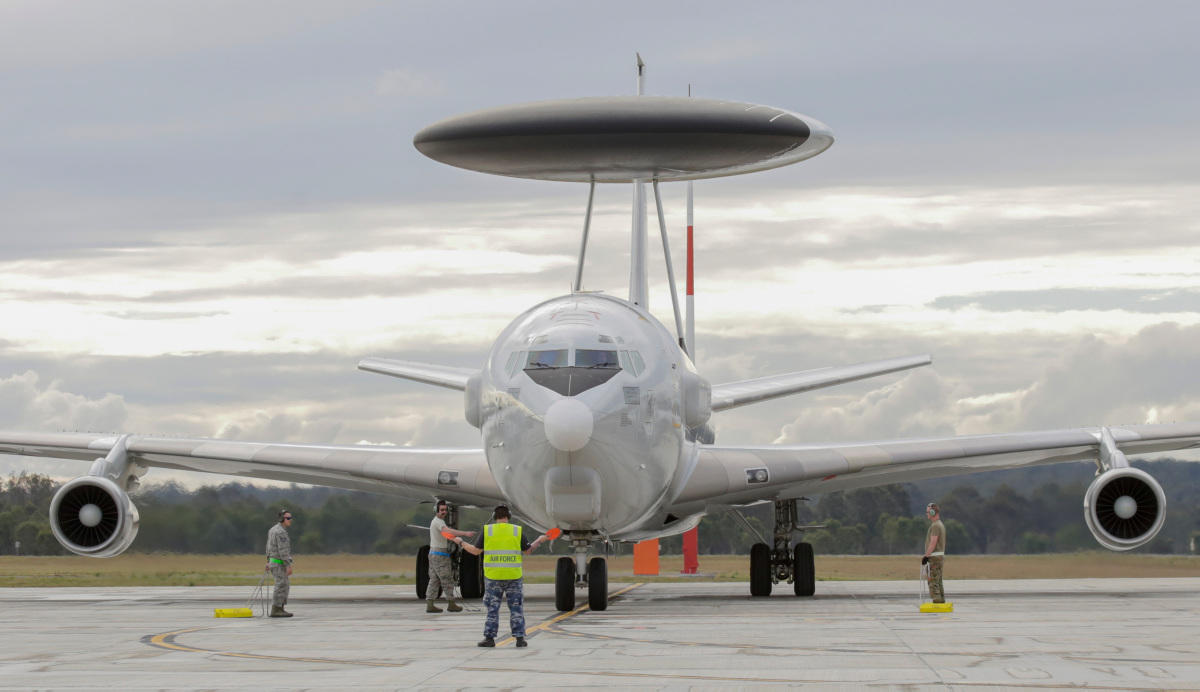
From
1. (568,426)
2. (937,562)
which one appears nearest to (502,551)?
(568,426)

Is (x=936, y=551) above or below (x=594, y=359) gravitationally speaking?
below

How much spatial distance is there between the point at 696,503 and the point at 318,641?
8801mm

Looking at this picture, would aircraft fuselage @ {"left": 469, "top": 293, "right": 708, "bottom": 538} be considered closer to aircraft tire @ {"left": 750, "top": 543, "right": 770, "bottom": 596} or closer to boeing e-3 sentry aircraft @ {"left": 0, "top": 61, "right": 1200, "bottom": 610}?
boeing e-3 sentry aircraft @ {"left": 0, "top": 61, "right": 1200, "bottom": 610}

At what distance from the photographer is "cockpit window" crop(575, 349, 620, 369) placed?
19078 millimetres

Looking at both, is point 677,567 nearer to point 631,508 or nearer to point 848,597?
→ point 848,597

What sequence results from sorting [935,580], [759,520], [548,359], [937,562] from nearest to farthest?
[548,359] → [935,580] → [937,562] → [759,520]

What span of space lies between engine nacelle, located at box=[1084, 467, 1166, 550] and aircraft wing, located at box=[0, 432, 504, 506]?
380 inches

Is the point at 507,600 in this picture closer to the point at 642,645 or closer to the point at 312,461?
the point at 642,645

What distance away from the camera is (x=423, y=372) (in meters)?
25.5

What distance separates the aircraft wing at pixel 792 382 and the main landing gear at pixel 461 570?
474 centimetres

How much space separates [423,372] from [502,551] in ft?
33.8

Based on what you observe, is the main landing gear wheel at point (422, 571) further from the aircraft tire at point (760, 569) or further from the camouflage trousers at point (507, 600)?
the camouflage trousers at point (507, 600)

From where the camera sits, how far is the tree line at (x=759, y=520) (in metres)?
32.7

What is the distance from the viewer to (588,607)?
20812mm
